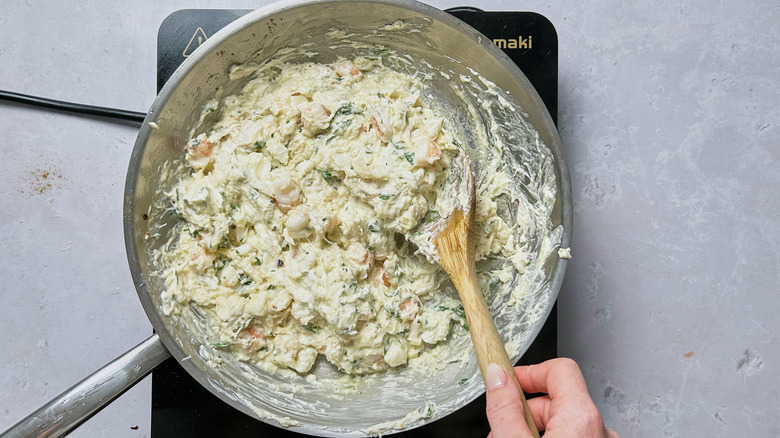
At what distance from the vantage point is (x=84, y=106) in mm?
1956

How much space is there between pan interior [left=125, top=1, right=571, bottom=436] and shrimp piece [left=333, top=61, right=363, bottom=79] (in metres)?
0.05

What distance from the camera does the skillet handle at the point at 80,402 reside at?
1399mm

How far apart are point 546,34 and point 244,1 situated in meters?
1.11

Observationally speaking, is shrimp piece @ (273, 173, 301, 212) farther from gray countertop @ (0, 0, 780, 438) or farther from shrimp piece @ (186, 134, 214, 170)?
gray countertop @ (0, 0, 780, 438)

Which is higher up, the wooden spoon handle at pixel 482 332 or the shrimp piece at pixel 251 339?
the wooden spoon handle at pixel 482 332

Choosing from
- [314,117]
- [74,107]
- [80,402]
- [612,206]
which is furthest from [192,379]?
[612,206]

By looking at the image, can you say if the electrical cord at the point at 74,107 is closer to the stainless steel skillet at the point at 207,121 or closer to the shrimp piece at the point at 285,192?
the stainless steel skillet at the point at 207,121

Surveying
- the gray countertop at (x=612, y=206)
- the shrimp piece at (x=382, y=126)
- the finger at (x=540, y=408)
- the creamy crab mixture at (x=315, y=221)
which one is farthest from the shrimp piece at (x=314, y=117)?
the finger at (x=540, y=408)

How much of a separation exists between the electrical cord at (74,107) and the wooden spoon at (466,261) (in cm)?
118

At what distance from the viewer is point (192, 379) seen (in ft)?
5.94

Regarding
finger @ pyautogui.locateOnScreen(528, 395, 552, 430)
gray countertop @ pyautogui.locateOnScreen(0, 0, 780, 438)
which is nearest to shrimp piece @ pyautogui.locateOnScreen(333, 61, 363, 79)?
gray countertop @ pyautogui.locateOnScreen(0, 0, 780, 438)

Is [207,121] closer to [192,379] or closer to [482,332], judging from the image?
[192,379]

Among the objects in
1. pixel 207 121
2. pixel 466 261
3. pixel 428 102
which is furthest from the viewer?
pixel 428 102

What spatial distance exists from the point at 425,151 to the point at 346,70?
0.43m
